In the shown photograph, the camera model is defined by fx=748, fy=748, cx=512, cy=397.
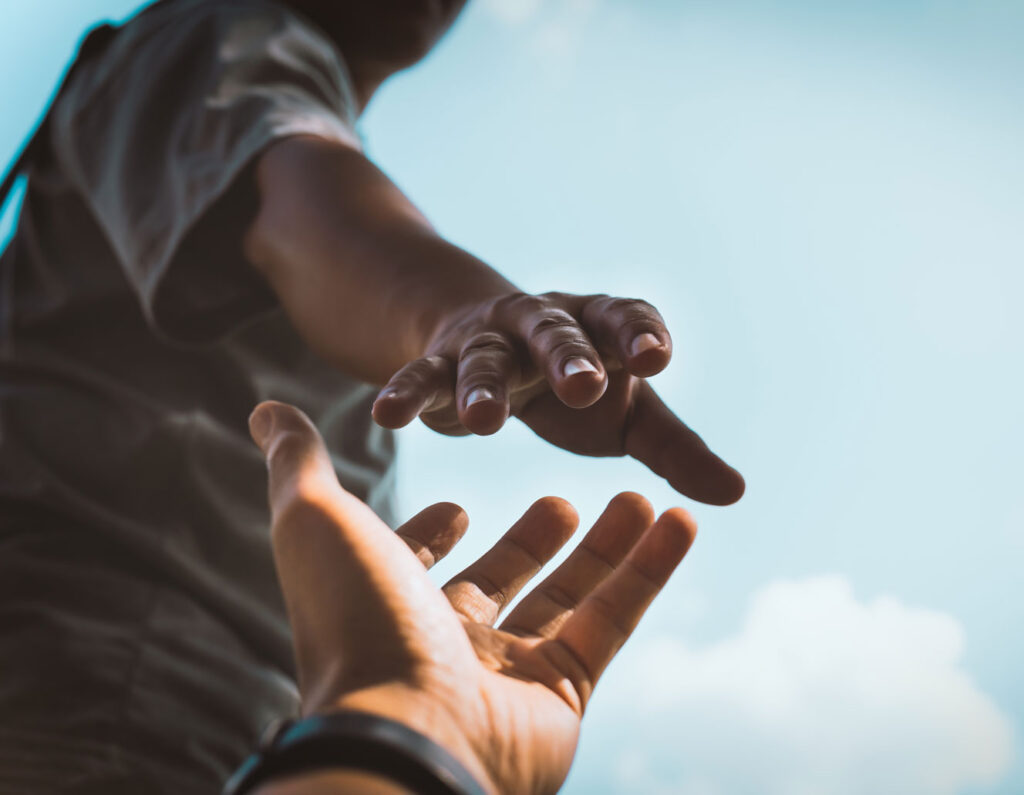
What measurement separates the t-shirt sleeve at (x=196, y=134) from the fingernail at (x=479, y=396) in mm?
261

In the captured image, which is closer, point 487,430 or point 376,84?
point 487,430

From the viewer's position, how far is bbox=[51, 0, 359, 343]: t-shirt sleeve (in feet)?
1.59

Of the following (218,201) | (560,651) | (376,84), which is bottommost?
(560,651)

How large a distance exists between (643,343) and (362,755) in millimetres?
191

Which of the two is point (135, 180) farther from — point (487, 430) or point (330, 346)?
point (487, 430)

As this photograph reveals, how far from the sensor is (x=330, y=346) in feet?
1.49

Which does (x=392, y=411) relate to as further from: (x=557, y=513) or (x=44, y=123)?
(x=44, y=123)

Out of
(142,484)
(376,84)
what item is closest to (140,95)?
(142,484)

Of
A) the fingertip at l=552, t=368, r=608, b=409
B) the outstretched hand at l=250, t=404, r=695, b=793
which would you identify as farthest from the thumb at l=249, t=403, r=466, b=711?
the fingertip at l=552, t=368, r=608, b=409

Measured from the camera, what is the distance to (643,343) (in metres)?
0.32

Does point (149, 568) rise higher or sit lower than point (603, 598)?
lower

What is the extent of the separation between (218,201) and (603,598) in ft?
1.13

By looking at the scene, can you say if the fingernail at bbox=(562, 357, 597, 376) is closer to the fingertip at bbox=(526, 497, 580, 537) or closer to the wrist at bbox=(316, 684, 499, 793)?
the wrist at bbox=(316, 684, 499, 793)

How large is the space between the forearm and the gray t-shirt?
30 millimetres
